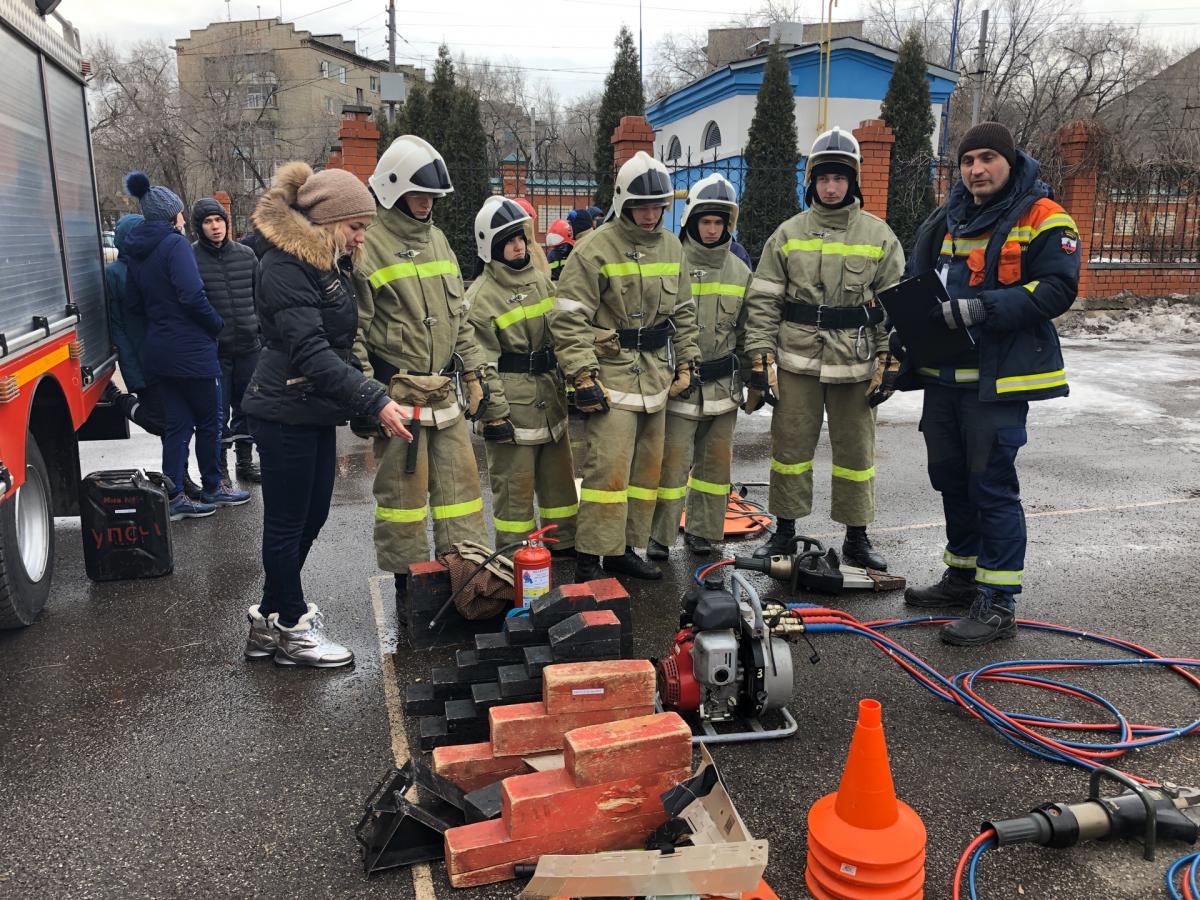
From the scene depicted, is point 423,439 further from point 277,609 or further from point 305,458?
point 277,609

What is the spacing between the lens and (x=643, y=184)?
445cm

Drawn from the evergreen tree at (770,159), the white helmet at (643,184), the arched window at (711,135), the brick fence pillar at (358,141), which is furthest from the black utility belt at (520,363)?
the arched window at (711,135)

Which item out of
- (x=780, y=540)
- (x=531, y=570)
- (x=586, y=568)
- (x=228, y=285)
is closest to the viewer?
(x=531, y=570)

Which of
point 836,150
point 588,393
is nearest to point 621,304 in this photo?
point 588,393

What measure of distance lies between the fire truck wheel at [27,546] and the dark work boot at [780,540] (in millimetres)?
3656

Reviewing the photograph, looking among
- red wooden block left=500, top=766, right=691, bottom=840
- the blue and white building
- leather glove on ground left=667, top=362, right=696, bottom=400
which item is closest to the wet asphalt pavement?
red wooden block left=500, top=766, right=691, bottom=840

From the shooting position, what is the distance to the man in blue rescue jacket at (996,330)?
3.91m

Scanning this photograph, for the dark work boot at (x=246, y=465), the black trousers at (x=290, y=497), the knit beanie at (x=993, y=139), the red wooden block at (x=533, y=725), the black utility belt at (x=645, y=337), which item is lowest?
the red wooden block at (x=533, y=725)

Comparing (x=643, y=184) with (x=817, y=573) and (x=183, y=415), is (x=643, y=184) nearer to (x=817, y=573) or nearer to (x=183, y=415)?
(x=817, y=573)

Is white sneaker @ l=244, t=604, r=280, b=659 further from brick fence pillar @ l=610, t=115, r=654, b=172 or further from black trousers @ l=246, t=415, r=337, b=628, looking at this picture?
brick fence pillar @ l=610, t=115, r=654, b=172

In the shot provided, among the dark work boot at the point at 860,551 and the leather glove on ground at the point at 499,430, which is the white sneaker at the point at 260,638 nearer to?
the leather glove on ground at the point at 499,430

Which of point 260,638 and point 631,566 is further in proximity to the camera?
point 631,566

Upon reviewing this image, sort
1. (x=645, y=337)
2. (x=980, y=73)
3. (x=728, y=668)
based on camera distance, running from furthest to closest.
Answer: (x=980, y=73), (x=645, y=337), (x=728, y=668)

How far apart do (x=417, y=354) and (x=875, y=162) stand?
1040 cm
